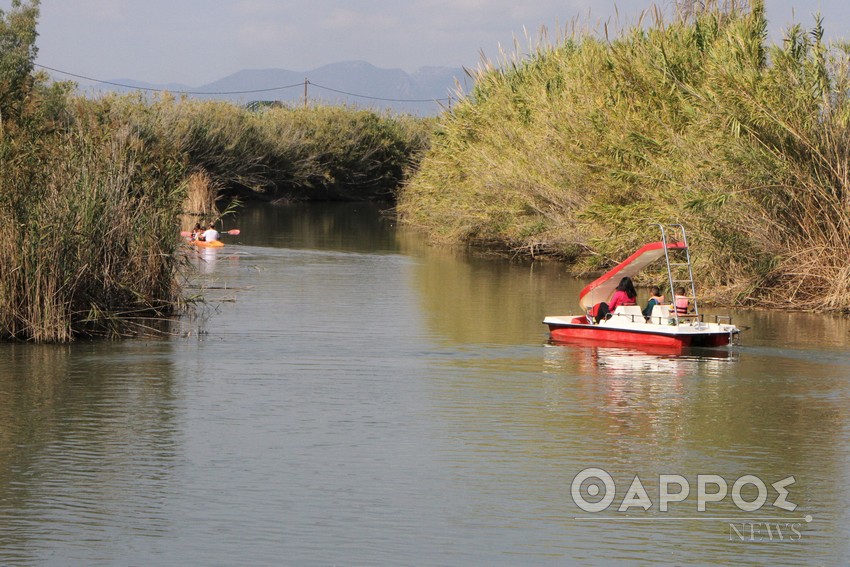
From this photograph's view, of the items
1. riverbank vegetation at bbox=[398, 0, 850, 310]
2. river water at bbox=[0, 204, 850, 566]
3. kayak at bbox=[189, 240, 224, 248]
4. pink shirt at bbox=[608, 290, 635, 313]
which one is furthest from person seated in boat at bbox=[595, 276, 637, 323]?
kayak at bbox=[189, 240, 224, 248]

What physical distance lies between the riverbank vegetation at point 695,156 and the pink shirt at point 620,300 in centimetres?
359

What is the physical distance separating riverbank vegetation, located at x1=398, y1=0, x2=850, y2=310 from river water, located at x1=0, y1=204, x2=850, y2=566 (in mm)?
2234

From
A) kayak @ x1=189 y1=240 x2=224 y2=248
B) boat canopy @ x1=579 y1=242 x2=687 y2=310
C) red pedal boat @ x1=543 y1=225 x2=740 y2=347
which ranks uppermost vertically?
kayak @ x1=189 y1=240 x2=224 y2=248

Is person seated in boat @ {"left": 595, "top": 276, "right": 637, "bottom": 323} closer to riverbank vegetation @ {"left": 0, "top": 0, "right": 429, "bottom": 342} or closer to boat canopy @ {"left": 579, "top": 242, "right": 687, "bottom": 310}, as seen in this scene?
boat canopy @ {"left": 579, "top": 242, "right": 687, "bottom": 310}

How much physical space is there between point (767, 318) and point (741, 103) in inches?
146

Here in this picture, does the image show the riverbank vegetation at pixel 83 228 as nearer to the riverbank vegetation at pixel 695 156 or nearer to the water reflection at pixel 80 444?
the water reflection at pixel 80 444

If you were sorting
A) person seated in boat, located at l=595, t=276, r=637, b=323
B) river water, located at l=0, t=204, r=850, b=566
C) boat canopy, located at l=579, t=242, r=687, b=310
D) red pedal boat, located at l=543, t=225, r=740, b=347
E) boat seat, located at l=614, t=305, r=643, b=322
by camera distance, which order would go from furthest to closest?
boat canopy, located at l=579, t=242, r=687, b=310
person seated in boat, located at l=595, t=276, r=637, b=323
boat seat, located at l=614, t=305, r=643, b=322
red pedal boat, located at l=543, t=225, r=740, b=347
river water, located at l=0, t=204, r=850, b=566

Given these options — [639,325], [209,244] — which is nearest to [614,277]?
[639,325]

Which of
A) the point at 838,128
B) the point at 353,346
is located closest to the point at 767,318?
the point at 838,128

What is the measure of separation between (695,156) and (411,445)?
43.2ft

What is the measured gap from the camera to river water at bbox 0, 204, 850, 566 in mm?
8859

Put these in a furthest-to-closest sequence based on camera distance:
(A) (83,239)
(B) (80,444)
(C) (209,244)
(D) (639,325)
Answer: (C) (209,244) → (D) (639,325) → (A) (83,239) → (B) (80,444)

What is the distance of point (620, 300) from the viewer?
18.8 meters

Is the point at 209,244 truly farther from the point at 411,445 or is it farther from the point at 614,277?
the point at 411,445
